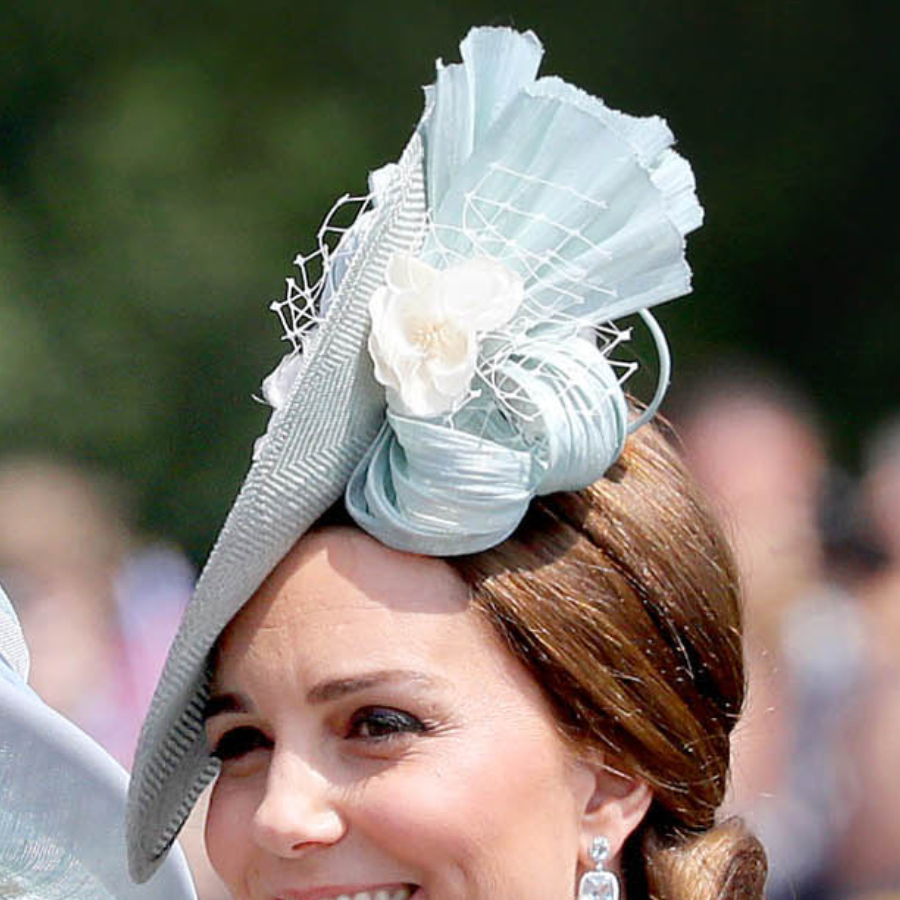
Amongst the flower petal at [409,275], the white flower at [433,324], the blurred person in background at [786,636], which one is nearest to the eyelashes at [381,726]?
the white flower at [433,324]

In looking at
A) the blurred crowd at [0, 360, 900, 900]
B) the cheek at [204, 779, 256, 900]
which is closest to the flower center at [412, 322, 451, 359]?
the cheek at [204, 779, 256, 900]

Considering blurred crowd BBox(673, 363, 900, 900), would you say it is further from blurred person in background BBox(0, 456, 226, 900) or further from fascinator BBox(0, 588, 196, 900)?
fascinator BBox(0, 588, 196, 900)

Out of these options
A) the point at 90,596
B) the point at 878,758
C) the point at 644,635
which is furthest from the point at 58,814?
the point at 90,596

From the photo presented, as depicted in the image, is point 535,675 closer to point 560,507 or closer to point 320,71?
point 560,507

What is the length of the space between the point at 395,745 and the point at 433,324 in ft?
1.16

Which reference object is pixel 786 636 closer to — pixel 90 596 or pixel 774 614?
pixel 774 614

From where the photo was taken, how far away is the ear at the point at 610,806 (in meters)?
2.05

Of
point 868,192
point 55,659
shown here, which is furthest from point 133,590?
point 868,192

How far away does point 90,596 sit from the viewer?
13.2 feet

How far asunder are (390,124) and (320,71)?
0.77 feet

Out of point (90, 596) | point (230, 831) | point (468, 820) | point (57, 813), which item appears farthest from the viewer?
point (90, 596)

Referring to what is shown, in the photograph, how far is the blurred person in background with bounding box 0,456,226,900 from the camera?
385 centimetres

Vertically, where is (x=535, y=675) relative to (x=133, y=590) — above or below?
→ above

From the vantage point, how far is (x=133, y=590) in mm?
4074
